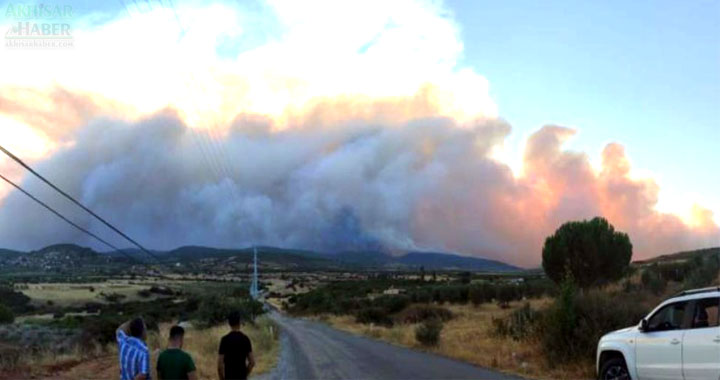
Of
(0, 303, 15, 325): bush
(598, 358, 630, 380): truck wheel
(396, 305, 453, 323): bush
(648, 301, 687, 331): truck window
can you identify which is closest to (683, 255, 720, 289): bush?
(598, 358, 630, 380): truck wheel

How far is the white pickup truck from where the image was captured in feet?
35.5

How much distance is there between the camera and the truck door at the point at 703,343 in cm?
1061

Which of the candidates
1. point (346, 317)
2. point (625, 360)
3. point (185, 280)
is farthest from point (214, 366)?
point (185, 280)

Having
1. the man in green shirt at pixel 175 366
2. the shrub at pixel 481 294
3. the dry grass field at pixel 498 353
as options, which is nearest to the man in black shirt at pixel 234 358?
the man in green shirt at pixel 175 366

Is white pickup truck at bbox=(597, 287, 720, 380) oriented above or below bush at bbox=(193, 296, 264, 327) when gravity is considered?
above

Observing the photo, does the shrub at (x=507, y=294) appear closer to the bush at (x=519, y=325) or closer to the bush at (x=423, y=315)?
the bush at (x=423, y=315)

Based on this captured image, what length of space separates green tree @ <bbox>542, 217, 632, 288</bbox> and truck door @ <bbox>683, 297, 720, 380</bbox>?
34.2m

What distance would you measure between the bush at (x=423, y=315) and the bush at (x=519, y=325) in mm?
19123

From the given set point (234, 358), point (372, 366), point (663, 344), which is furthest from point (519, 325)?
point (234, 358)

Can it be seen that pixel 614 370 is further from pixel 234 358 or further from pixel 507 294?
pixel 507 294

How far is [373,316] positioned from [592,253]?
1037 inches

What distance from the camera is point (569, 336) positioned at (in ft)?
64.7

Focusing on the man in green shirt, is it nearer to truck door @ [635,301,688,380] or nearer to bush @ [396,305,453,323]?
truck door @ [635,301,688,380]

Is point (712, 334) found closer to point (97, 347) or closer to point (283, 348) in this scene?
point (283, 348)
